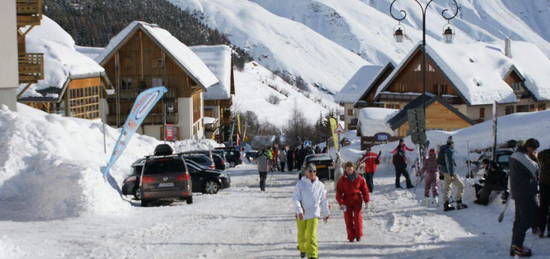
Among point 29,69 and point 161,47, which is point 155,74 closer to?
point 161,47

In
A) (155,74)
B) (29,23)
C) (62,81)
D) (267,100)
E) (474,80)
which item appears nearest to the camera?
(29,23)

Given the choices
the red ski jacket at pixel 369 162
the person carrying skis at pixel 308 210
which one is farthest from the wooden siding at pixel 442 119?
the person carrying skis at pixel 308 210

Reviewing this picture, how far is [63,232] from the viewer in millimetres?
15664

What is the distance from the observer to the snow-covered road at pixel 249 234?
12664 millimetres

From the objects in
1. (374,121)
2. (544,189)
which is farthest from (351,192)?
(374,121)

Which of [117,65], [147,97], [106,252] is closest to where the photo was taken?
[106,252]

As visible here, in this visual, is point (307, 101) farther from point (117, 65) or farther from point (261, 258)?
point (261, 258)

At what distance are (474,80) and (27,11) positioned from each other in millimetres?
35539

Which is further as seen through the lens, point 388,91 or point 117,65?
point 388,91

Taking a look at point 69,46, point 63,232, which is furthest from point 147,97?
point 69,46

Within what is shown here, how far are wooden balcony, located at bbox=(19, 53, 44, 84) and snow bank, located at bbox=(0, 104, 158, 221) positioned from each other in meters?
9.99

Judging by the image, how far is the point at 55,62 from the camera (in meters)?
46.5

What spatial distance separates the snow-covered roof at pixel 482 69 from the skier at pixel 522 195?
46.7 m

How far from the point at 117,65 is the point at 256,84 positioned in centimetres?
12259
